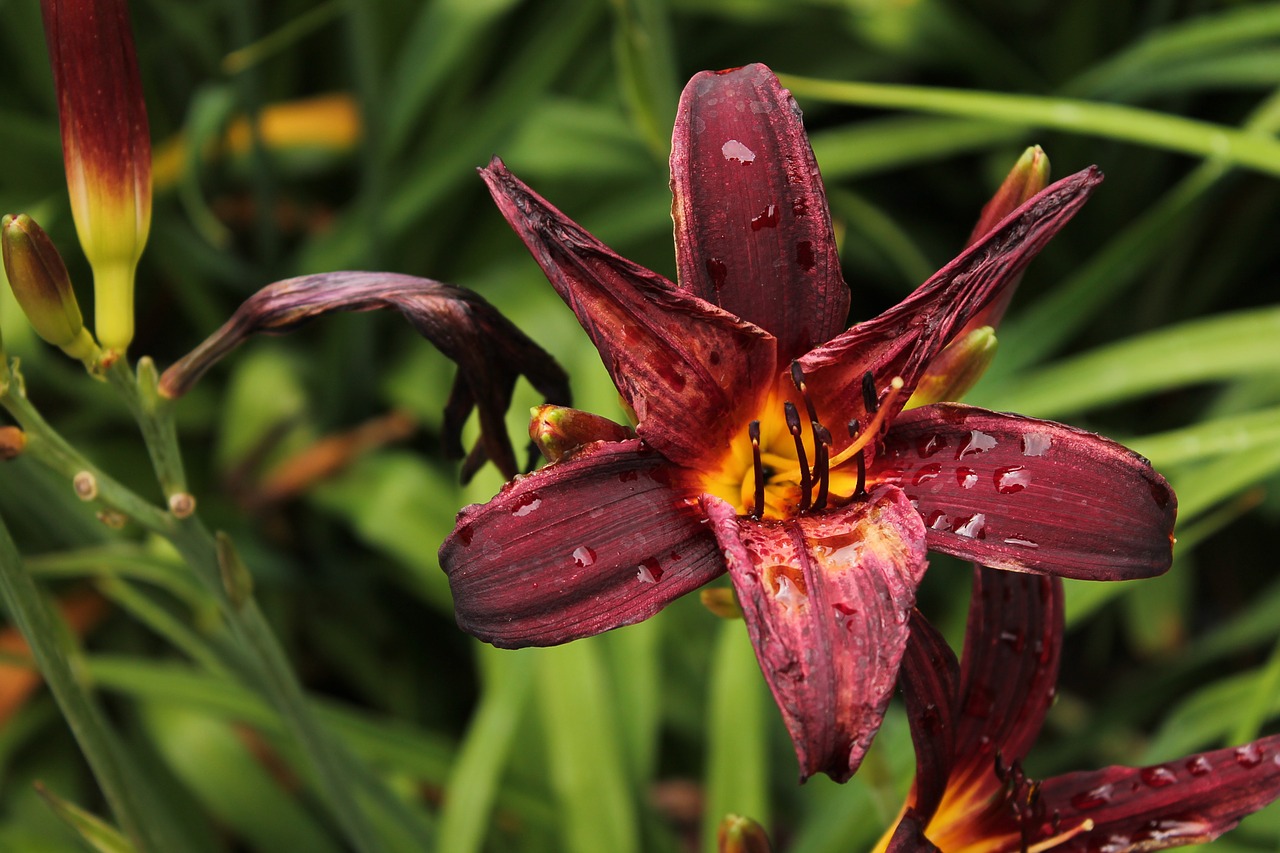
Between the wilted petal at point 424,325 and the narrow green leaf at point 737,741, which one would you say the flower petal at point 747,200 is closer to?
the wilted petal at point 424,325

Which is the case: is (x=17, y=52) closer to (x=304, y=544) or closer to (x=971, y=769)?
(x=304, y=544)

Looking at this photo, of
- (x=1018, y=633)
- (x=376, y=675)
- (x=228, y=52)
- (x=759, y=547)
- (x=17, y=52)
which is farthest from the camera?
(x=228, y=52)

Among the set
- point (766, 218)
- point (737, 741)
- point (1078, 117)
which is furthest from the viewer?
point (737, 741)

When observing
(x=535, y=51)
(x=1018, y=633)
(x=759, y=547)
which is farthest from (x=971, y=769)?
(x=535, y=51)

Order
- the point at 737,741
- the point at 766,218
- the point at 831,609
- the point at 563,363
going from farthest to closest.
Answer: the point at 563,363 → the point at 737,741 → the point at 766,218 → the point at 831,609

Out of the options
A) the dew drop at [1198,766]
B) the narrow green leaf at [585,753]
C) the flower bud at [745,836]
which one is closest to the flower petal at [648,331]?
the flower bud at [745,836]

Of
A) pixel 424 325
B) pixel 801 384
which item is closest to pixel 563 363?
pixel 424 325

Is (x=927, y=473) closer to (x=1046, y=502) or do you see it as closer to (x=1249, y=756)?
(x=1046, y=502)
